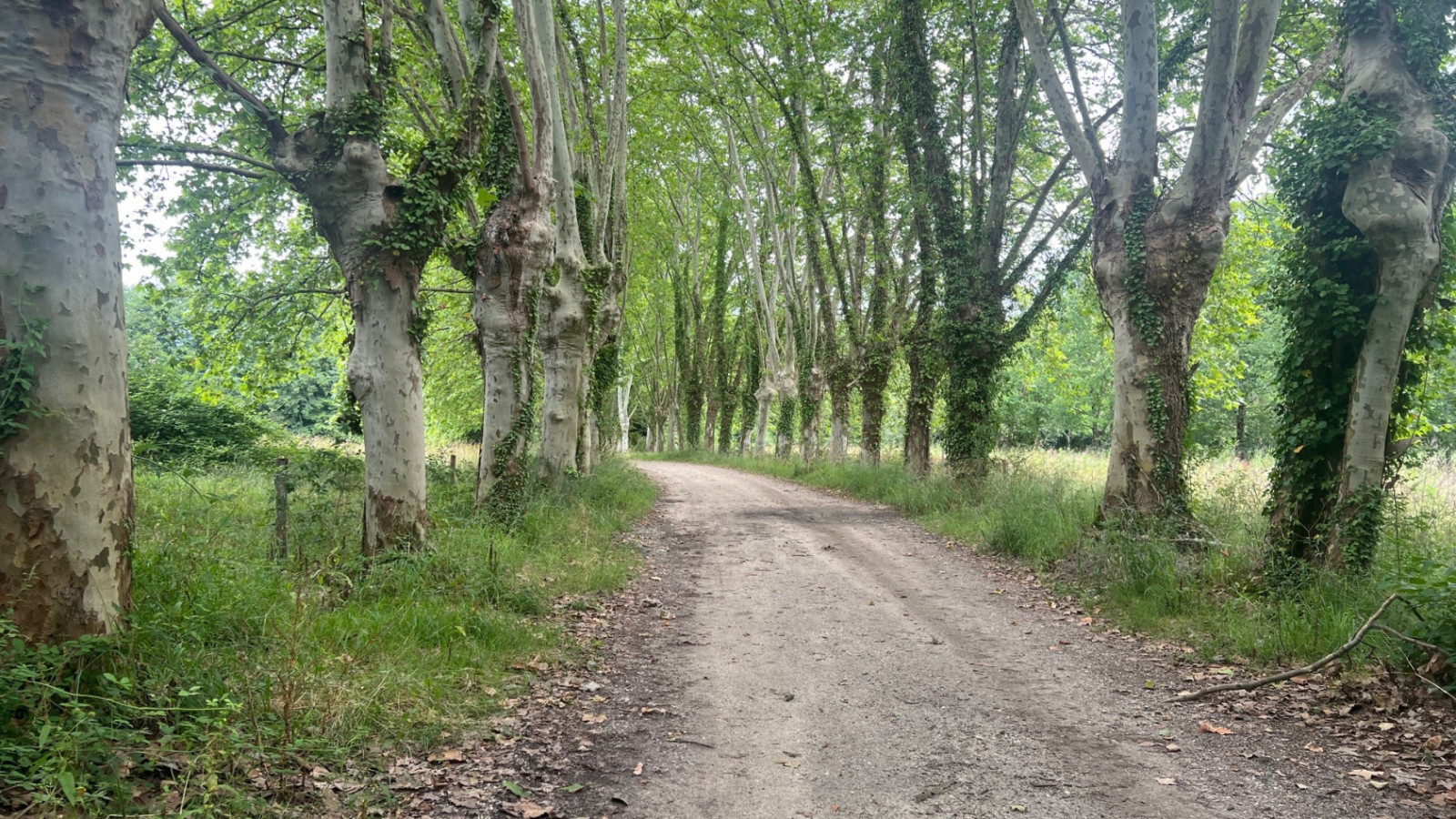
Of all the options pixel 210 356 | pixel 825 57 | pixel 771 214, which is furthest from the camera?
pixel 771 214

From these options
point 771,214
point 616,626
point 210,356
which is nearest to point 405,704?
point 616,626

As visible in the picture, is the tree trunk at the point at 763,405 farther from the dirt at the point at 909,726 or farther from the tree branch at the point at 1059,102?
the dirt at the point at 909,726

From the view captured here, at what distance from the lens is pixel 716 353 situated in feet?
108

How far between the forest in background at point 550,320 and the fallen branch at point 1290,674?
1.65ft

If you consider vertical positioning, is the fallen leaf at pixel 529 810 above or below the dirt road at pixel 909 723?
below

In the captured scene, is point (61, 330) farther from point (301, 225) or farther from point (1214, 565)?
point (301, 225)

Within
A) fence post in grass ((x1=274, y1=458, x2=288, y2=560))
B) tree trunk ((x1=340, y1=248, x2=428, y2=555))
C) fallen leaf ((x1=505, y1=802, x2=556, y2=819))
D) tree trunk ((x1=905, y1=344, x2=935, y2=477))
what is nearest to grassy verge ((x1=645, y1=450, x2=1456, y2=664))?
tree trunk ((x1=905, y1=344, x2=935, y2=477))

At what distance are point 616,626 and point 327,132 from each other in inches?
198

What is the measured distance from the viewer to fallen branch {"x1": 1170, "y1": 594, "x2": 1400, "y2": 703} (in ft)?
14.4

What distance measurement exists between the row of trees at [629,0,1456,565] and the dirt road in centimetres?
291

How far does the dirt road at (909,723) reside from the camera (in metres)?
3.64

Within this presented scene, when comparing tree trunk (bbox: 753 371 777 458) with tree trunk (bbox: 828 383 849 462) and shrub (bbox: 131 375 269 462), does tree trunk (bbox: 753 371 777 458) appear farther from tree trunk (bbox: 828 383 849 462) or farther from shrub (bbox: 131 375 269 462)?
shrub (bbox: 131 375 269 462)

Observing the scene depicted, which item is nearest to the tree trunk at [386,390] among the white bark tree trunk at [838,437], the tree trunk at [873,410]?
the tree trunk at [873,410]

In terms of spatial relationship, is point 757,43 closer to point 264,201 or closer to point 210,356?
point 264,201
